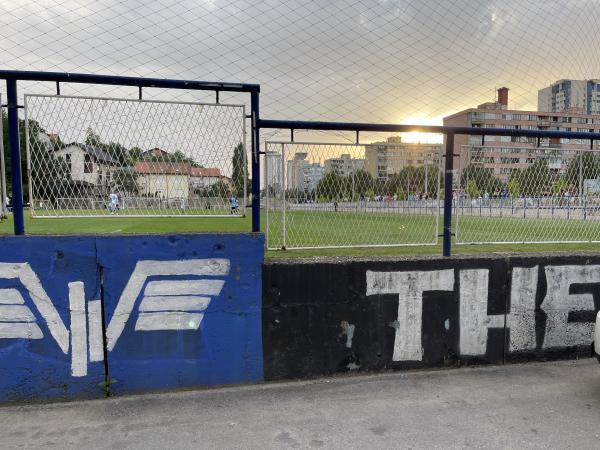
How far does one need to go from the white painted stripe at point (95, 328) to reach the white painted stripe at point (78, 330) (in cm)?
5

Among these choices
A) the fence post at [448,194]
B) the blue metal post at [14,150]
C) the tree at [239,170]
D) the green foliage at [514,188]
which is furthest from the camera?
the green foliage at [514,188]

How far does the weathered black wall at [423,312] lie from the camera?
3787mm

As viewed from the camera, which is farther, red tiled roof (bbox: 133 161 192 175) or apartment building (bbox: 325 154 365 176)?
apartment building (bbox: 325 154 365 176)

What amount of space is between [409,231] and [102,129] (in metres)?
4.10

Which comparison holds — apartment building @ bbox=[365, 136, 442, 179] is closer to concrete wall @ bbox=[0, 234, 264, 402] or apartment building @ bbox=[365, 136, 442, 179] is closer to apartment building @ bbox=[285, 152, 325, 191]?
apartment building @ bbox=[285, 152, 325, 191]

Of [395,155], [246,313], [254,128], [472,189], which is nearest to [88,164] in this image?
[254,128]

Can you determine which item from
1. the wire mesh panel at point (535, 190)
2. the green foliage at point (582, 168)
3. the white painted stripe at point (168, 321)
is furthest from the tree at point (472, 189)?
the white painted stripe at point (168, 321)

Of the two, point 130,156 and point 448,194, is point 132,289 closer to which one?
point 130,156

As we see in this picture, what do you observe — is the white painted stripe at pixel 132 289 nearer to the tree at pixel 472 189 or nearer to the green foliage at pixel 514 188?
the tree at pixel 472 189

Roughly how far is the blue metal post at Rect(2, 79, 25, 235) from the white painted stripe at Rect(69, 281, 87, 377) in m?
0.67

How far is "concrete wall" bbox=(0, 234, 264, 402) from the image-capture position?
10.9ft

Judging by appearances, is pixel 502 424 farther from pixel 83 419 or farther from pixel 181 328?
pixel 83 419

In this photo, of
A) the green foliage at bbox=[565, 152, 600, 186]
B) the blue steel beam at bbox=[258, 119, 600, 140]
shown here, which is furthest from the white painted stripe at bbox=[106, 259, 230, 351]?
the green foliage at bbox=[565, 152, 600, 186]

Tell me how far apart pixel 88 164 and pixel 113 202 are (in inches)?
15.1
